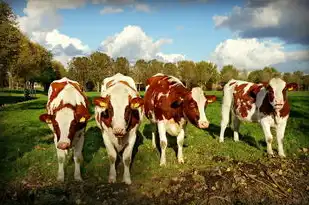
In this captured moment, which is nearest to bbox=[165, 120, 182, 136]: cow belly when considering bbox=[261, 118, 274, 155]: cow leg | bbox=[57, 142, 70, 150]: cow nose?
bbox=[261, 118, 274, 155]: cow leg

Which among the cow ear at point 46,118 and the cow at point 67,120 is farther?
the cow ear at point 46,118

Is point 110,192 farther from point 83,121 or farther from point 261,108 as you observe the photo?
point 261,108

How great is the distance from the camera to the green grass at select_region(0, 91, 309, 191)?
8.96 meters

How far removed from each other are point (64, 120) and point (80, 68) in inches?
2962

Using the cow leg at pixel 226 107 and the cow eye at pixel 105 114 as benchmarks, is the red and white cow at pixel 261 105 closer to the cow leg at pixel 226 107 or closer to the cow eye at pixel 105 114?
the cow leg at pixel 226 107

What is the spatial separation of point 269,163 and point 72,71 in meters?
75.8

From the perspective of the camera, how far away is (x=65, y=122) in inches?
319

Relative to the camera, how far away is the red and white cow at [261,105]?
1086 cm

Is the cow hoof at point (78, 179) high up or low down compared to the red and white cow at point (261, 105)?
down

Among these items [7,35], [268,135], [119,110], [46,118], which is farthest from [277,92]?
[7,35]

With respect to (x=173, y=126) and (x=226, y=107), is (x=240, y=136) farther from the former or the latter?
(x=173, y=126)

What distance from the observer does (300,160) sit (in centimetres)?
1052

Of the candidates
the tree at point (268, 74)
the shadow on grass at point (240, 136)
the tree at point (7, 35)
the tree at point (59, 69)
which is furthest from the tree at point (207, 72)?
the shadow on grass at point (240, 136)

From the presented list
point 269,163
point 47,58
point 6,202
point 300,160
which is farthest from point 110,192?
point 47,58
